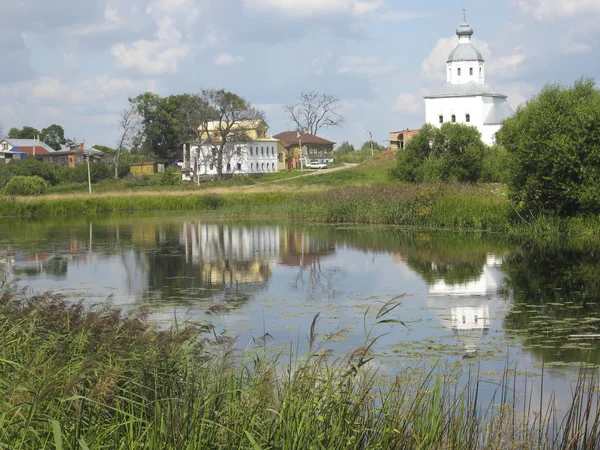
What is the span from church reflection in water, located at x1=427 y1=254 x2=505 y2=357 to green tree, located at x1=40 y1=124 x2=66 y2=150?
12898 centimetres

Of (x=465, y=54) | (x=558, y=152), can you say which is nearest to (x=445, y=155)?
(x=558, y=152)

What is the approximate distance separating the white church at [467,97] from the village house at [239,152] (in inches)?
783

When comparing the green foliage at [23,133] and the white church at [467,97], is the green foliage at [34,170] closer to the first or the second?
the white church at [467,97]

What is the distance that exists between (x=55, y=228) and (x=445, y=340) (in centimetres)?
3060

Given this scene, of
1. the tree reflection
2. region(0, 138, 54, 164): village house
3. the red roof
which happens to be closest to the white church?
region(0, 138, 54, 164): village house

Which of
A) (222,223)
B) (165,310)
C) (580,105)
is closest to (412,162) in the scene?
(222,223)

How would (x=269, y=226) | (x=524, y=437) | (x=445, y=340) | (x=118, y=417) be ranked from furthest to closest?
(x=269, y=226), (x=445, y=340), (x=524, y=437), (x=118, y=417)

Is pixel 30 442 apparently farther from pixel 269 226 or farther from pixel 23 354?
pixel 269 226

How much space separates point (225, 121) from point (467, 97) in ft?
85.3

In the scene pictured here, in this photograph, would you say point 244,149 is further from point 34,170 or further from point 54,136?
point 54,136

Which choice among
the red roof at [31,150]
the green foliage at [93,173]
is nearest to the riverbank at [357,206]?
the green foliage at [93,173]

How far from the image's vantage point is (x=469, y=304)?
1513cm

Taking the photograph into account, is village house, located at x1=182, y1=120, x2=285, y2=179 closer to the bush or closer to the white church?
the white church

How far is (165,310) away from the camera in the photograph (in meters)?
14.4
